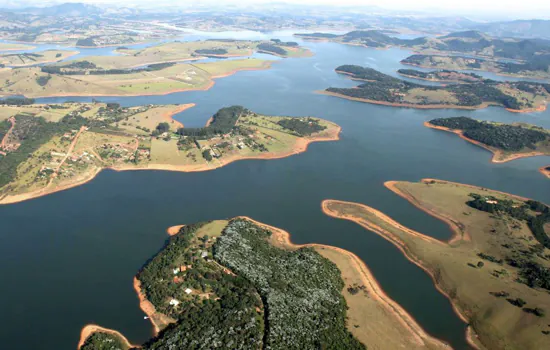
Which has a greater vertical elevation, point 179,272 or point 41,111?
point 41,111

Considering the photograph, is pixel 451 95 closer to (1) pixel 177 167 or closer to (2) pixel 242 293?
(1) pixel 177 167

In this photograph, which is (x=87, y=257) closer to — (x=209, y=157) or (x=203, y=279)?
(x=203, y=279)

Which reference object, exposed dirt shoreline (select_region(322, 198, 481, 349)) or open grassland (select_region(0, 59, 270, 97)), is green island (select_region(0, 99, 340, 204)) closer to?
open grassland (select_region(0, 59, 270, 97))

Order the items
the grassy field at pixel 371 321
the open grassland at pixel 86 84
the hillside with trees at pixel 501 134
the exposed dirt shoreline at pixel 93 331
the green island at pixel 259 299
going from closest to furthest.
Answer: the green island at pixel 259 299
the exposed dirt shoreline at pixel 93 331
the grassy field at pixel 371 321
the hillside with trees at pixel 501 134
the open grassland at pixel 86 84

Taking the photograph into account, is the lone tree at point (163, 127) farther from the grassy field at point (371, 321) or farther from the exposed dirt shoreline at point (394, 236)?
the grassy field at point (371, 321)

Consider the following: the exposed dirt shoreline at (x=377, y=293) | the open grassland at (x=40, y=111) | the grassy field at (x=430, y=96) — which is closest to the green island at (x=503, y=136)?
the grassy field at (x=430, y=96)

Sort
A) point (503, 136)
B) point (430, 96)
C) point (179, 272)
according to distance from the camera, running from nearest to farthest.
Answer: point (179, 272)
point (503, 136)
point (430, 96)

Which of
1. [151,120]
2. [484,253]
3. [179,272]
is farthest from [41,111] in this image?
[484,253]
